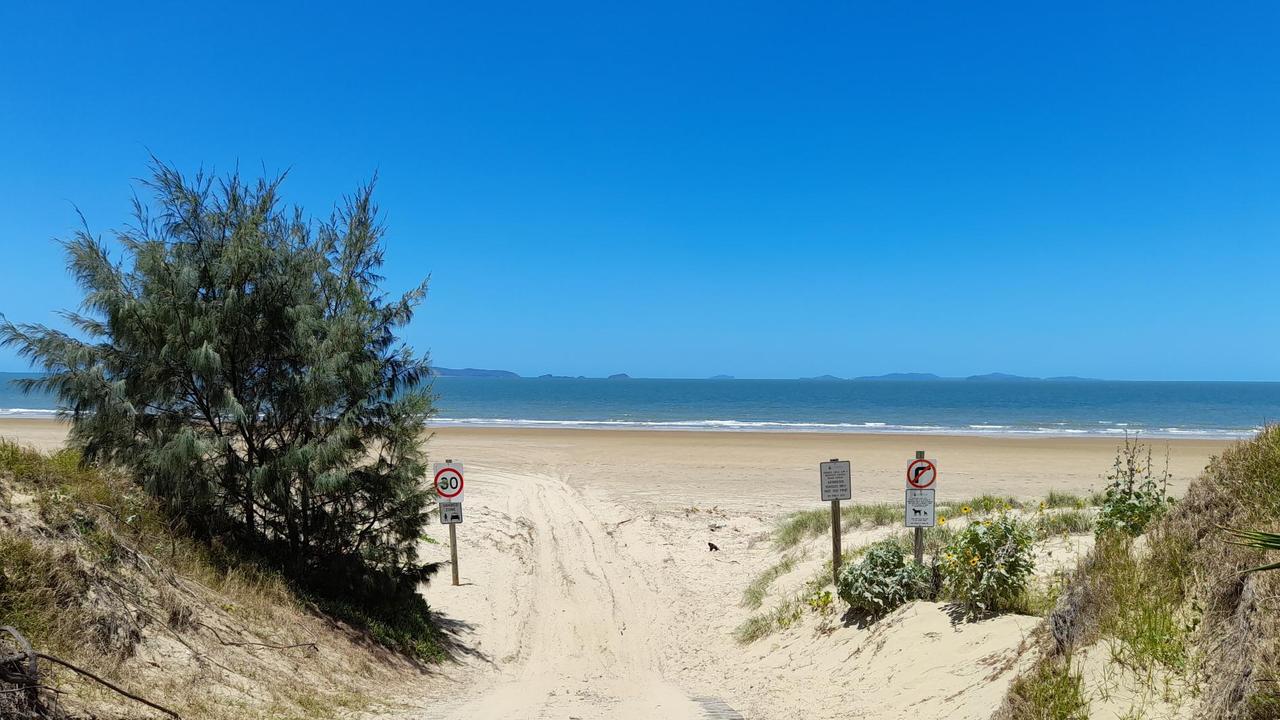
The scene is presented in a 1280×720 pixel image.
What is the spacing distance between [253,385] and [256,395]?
0.15 metres

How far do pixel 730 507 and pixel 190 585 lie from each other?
14.5m

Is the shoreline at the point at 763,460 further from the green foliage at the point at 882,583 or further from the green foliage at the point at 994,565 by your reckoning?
the green foliage at the point at 994,565

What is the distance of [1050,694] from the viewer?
15.8 feet

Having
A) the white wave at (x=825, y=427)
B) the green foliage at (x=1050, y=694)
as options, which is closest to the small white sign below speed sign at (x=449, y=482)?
the green foliage at (x=1050, y=694)

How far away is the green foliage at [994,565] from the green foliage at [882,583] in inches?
33.9

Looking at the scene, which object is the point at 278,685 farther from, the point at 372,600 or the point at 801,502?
the point at 801,502

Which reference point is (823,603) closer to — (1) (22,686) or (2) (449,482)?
(2) (449,482)

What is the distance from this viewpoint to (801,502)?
2094 cm

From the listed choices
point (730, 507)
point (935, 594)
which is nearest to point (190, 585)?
point (935, 594)

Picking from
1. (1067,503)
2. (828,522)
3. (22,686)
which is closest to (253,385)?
(22,686)

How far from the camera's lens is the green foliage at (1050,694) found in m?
4.61

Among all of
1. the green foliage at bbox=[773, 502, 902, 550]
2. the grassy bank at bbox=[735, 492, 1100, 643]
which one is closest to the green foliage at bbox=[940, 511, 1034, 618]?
the grassy bank at bbox=[735, 492, 1100, 643]

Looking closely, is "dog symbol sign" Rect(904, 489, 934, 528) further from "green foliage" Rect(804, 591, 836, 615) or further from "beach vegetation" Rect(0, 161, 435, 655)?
"beach vegetation" Rect(0, 161, 435, 655)

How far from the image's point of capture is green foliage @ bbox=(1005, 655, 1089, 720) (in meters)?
4.61
